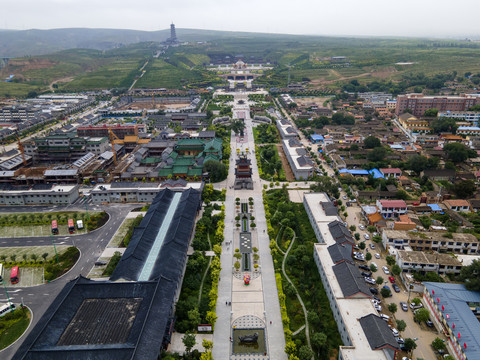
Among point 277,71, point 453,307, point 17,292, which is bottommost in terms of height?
point 17,292

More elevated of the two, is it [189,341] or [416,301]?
[189,341]

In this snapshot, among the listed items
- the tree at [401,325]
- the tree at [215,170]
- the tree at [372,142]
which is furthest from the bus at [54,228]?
the tree at [372,142]

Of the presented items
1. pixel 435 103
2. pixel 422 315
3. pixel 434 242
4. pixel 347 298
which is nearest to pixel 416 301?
pixel 422 315

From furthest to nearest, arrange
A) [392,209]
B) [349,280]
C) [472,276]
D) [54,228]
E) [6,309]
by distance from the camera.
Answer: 1. [392,209]
2. [54,228]
3. [472,276]
4. [6,309]
5. [349,280]

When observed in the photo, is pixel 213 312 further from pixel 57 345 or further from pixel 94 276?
pixel 94 276

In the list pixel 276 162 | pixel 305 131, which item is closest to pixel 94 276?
pixel 276 162

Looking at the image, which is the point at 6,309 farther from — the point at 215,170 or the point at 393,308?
the point at 393,308

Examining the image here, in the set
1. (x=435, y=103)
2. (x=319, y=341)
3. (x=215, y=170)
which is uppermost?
(x=435, y=103)
